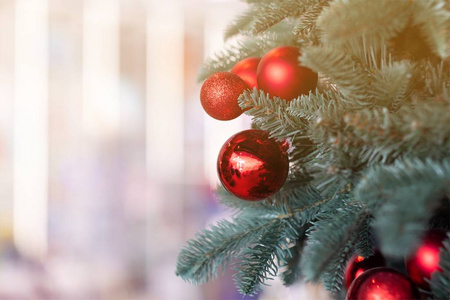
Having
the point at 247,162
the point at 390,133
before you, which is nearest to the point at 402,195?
the point at 390,133

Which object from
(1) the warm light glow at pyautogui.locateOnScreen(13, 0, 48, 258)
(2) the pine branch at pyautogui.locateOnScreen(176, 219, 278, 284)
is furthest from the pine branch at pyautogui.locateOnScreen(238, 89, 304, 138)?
(1) the warm light glow at pyautogui.locateOnScreen(13, 0, 48, 258)

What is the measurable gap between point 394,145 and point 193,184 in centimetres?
234

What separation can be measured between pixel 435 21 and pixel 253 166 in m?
0.16

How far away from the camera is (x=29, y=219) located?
2201 mm

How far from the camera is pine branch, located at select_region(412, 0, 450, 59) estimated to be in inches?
8.8

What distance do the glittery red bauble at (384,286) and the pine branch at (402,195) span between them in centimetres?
7

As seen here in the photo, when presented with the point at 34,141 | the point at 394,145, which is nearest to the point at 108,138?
the point at 34,141

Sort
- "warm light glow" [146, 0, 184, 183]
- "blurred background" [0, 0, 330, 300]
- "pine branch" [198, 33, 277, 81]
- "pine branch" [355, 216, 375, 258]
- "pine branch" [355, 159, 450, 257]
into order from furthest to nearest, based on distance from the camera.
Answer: "warm light glow" [146, 0, 184, 183] < "blurred background" [0, 0, 330, 300] < "pine branch" [198, 33, 277, 81] < "pine branch" [355, 216, 375, 258] < "pine branch" [355, 159, 450, 257]

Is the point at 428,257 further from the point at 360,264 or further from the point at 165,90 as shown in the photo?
the point at 165,90

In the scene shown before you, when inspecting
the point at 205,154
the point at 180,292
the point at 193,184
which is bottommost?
the point at 180,292

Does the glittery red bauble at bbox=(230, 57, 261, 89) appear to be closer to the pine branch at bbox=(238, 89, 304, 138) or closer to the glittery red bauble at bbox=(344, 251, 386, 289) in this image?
the pine branch at bbox=(238, 89, 304, 138)

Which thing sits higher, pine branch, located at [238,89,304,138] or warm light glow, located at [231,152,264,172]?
pine branch, located at [238,89,304,138]

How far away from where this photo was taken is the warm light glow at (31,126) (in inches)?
86.0

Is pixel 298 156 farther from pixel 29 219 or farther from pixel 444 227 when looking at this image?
pixel 29 219
